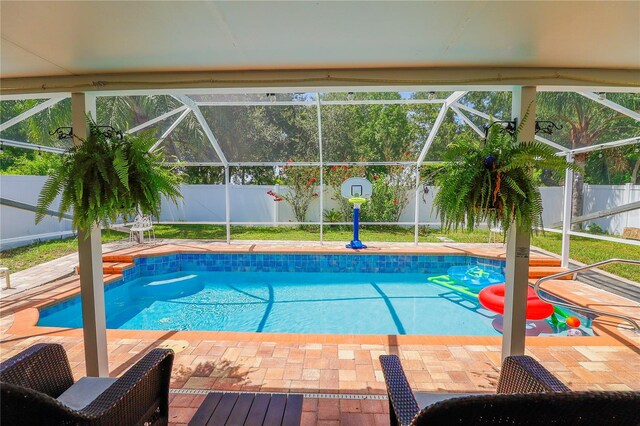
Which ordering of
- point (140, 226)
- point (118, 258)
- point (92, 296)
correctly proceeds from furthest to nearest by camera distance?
point (140, 226)
point (118, 258)
point (92, 296)

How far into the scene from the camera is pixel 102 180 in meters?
1.89

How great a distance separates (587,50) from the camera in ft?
5.93

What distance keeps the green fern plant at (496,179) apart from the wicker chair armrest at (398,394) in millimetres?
980

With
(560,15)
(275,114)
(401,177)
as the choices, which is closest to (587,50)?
(560,15)

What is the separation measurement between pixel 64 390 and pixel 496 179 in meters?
2.61

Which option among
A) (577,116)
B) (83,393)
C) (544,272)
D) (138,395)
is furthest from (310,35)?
(544,272)

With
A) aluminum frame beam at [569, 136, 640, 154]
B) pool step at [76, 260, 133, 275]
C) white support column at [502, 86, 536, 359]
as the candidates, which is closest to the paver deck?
white support column at [502, 86, 536, 359]

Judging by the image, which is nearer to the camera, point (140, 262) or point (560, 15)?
point (560, 15)

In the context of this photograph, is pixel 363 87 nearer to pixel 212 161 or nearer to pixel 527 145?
pixel 527 145

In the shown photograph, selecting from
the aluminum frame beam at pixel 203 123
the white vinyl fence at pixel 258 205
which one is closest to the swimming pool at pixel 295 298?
the white vinyl fence at pixel 258 205

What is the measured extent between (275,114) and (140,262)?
3.91 m

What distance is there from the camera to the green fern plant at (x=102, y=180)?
6.06ft

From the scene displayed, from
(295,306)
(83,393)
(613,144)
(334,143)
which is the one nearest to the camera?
(83,393)

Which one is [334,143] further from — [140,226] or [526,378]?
[526,378]
